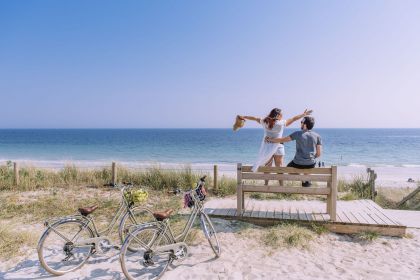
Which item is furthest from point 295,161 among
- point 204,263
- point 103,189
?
point 103,189

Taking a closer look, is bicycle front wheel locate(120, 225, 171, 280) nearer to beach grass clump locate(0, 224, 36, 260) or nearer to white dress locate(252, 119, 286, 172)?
beach grass clump locate(0, 224, 36, 260)

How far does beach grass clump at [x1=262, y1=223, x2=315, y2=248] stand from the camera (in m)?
5.43

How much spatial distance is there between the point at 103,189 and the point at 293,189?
6.37m

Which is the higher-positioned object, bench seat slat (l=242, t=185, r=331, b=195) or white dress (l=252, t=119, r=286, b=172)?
white dress (l=252, t=119, r=286, b=172)

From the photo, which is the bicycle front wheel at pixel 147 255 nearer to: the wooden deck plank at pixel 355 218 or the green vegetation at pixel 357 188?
the wooden deck plank at pixel 355 218

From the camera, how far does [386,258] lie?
5031 mm

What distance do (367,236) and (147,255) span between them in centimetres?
395

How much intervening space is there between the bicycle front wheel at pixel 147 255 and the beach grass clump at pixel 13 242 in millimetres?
1831

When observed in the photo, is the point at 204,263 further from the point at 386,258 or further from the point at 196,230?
the point at 386,258

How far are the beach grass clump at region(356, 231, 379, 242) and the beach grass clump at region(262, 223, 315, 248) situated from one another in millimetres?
857

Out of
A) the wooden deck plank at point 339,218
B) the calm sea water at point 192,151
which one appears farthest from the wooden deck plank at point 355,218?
the calm sea water at point 192,151

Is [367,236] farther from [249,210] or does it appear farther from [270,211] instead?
[249,210]

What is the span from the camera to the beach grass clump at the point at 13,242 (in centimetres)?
494

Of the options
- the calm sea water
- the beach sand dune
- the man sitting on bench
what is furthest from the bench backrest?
the calm sea water
